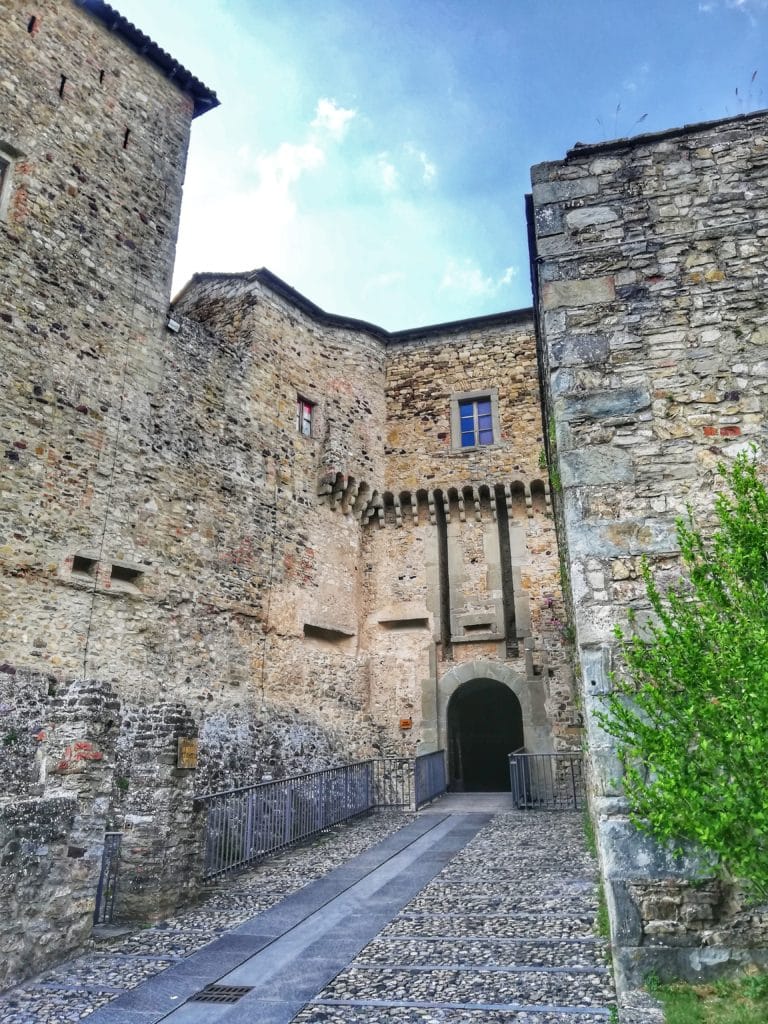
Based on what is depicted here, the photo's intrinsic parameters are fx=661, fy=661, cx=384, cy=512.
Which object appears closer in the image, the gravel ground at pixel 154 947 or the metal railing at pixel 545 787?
the gravel ground at pixel 154 947

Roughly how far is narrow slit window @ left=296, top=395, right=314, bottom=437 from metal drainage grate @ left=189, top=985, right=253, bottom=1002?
35.6 feet

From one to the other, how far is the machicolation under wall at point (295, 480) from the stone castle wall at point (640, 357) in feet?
0.06

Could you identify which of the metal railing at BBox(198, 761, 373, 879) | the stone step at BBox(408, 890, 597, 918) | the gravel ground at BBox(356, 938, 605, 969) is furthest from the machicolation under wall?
the stone step at BBox(408, 890, 597, 918)

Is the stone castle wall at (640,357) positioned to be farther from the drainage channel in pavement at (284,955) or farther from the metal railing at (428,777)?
the metal railing at (428,777)


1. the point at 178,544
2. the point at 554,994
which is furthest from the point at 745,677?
the point at 178,544

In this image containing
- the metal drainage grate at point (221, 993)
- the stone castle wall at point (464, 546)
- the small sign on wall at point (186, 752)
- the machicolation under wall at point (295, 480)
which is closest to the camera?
the metal drainage grate at point (221, 993)

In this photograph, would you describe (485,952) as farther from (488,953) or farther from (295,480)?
(295,480)

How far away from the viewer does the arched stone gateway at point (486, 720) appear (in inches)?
510

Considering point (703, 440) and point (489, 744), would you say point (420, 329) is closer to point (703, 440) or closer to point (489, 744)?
point (489, 744)

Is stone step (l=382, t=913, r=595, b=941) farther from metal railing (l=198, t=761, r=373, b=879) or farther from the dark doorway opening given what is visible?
the dark doorway opening

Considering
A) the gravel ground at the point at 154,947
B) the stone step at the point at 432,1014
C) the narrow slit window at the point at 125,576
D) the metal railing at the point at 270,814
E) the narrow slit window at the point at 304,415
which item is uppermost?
the narrow slit window at the point at 304,415

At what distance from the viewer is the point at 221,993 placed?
3.76 metres

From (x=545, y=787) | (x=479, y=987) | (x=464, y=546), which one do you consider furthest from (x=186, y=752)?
(x=464, y=546)

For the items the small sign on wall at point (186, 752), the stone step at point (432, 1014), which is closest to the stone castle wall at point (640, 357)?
the stone step at point (432, 1014)
